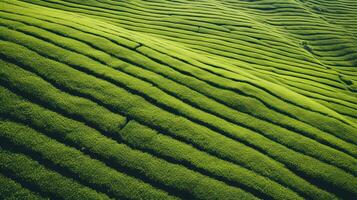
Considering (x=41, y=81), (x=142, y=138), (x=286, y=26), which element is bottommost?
(x=142, y=138)

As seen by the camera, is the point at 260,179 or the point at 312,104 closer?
the point at 260,179

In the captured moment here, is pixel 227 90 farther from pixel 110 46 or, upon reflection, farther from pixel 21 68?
pixel 21 68

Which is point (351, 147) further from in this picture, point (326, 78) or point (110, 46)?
point (110, 46)

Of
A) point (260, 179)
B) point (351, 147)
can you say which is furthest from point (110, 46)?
point (351, 147)

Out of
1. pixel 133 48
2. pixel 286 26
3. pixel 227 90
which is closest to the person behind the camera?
pixel 227 90

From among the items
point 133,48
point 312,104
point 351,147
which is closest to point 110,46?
point 133,48

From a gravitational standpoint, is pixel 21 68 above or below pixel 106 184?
above

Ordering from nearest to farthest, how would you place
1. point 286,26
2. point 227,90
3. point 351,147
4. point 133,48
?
point 351,147 → point 227,90 → point 133,48 → point 286,26
